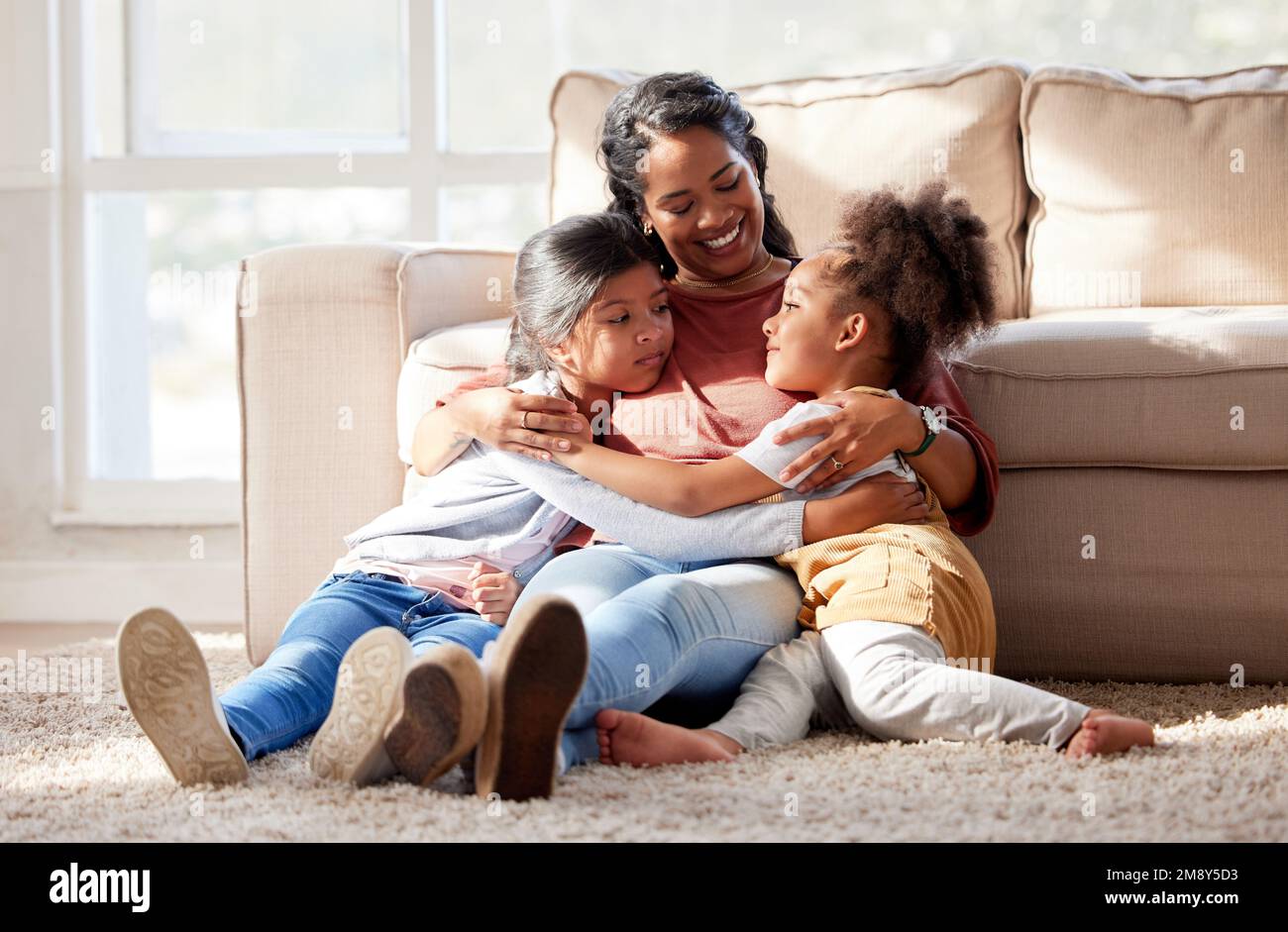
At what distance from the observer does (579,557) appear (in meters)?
1.37

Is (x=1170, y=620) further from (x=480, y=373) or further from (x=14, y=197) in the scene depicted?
(x=14, y=197)

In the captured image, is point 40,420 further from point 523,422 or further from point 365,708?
point 365,708

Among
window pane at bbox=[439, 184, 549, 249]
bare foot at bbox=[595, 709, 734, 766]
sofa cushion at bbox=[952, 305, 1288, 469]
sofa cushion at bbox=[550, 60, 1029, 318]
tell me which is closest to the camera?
bare foot at bbox=[595, 709, 734, 766]

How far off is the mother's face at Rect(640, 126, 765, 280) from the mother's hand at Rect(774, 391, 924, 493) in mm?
288

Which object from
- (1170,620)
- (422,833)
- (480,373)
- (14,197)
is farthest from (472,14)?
(422,833)

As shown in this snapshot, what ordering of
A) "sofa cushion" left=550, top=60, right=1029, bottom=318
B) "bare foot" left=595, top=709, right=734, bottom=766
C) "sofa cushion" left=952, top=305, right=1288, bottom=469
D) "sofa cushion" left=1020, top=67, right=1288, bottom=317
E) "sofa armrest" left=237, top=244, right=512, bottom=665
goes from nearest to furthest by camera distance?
"bare foot" left=595, top=709, right=734, bottom=766
"sofa cushion" left=952, top=305, right=1288, bottom=469
"sofa armrest" left=237, top=244, right=512, bottom=665
"sofa cushion" left=1020, top=67, right=1288, bottom=317
"sofa cushion" left=550, top=60, right=1029, bottom=318

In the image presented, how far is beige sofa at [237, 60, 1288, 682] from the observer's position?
153 cm

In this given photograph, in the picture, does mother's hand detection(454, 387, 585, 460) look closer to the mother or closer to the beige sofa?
the mother

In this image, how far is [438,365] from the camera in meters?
1.70

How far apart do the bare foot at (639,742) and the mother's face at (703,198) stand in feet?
2.15

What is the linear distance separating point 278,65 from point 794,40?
1141 mm

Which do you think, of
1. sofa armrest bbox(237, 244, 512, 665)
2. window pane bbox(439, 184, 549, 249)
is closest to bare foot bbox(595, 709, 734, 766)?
sofa armrest bbox(237, 244, 512, 665)

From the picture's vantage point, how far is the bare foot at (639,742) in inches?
43.7

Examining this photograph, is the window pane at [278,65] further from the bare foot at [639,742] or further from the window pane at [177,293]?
the bare foot at [639,742]
